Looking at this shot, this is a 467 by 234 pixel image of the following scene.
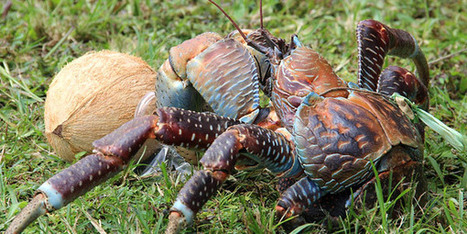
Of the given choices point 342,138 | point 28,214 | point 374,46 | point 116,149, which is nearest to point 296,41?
point 374,46

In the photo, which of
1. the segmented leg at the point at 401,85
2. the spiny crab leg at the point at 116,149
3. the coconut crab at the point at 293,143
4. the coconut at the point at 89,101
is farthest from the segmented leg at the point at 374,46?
the coconut at the point at 89,101

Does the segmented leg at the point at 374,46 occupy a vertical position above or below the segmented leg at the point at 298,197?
above

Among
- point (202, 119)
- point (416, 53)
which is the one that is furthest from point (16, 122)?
point (416, 53)

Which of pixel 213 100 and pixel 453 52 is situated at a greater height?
pixel 213 100

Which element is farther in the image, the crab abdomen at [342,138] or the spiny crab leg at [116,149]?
the crab abdomen at [342,138]

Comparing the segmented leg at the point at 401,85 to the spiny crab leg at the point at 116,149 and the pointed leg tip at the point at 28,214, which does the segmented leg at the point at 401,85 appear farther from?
the pointed leg tip at the point at 28,214

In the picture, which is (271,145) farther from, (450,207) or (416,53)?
(416,53)

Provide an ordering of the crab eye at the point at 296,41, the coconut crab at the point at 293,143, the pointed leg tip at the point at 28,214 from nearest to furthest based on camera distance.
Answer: the pointed leg tip at the point at 28,214, the coconut crab at the point at 293,143, the crab eye at the point at 296,41

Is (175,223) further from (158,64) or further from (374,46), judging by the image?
(158,64)
